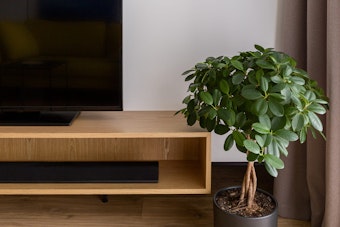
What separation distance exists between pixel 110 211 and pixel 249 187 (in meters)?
0.67

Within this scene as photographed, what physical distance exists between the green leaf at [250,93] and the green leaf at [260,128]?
9 centimetres

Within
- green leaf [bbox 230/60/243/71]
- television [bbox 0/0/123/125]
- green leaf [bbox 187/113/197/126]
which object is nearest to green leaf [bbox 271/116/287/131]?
green leaf [bbox 230/60/243/71]

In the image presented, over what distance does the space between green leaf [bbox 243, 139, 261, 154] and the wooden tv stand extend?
354 mm

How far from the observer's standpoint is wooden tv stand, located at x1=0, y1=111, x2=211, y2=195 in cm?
160

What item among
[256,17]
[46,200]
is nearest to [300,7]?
[256,17]

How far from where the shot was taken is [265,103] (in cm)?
123

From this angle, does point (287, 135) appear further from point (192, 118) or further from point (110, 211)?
point (110, 211)

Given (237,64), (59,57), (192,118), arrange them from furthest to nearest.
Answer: (59,57) → (192,118) → (237,64)

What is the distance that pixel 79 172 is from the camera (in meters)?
1.75

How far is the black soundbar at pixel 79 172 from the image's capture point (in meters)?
1.71

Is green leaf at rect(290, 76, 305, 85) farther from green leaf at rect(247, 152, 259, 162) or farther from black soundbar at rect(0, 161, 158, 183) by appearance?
black soundbar at rect(0, 161, 158, 183)

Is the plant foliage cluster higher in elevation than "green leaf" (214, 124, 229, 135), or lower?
higher

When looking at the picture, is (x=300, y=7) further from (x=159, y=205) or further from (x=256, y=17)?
(x=159, y=205)

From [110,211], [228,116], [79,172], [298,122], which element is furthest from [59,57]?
[298,122]
